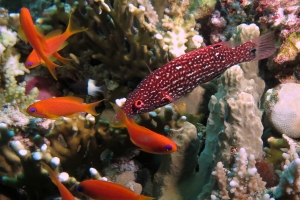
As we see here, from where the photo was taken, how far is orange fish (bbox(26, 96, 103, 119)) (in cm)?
260

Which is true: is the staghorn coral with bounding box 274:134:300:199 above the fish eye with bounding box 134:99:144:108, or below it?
below

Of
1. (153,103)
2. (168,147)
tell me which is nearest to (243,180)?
(168,147)

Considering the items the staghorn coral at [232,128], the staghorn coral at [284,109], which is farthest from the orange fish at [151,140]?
the staghorn coral at [284,109]

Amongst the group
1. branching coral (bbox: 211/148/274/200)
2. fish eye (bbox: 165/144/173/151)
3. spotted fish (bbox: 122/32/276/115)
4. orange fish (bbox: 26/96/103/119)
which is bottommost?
branching coral (bbox: 211/148/274/200)

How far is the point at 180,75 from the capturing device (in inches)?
102

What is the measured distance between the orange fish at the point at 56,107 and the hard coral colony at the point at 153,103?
0.03 feet

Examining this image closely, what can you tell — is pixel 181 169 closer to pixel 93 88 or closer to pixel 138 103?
pixel 138 103

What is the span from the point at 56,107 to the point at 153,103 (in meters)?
0.91

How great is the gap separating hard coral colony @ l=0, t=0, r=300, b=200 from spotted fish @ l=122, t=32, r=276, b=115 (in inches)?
0.4

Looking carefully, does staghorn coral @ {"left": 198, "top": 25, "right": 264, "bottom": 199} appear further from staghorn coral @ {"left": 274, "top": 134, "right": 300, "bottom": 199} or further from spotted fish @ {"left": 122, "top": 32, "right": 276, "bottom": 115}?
staghorn coral @ {"left": 274, "top": 134, "right": 300, "bottom": 199}

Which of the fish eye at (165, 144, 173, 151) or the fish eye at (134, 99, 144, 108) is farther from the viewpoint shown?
the fish eye at (134, 99, 144, 108)

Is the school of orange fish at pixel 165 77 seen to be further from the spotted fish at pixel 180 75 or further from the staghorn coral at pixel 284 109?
the staghorn coral at pixel 284 109

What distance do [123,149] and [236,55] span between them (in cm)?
177

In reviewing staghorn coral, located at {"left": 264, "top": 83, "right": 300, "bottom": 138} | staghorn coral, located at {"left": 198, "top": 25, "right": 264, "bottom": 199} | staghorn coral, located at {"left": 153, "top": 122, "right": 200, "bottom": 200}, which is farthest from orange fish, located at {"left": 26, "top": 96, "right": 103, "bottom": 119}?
staghorn coral, located at {"left": 264, "top": 83, "right": 300, "bottom": 138}
